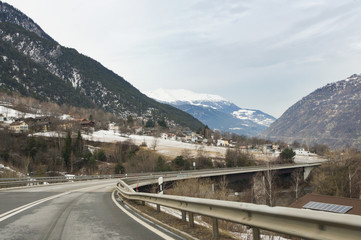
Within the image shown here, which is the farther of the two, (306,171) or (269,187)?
(306,171)

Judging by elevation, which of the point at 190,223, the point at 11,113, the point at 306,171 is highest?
the point at 11,113

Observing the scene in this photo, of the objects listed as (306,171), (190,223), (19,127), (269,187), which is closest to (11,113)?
(19,127)

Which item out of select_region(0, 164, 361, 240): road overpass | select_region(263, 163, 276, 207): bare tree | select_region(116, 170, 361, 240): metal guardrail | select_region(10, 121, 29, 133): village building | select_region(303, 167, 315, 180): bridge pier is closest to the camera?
select_region(116, 170, 361, 240): metal guardrail

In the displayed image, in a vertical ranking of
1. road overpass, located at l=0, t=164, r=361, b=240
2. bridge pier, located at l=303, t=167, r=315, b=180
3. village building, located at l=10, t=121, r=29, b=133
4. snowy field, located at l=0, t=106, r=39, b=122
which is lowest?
bridge pier, located at l=303, t=167, r=315, b=180

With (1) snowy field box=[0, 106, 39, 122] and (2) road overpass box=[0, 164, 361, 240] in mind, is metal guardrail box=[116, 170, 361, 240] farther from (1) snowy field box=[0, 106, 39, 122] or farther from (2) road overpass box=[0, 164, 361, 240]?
(1) snowy field box=[0, 106, 39, 122]

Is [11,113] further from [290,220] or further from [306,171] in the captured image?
[290,220]

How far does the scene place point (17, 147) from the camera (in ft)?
334

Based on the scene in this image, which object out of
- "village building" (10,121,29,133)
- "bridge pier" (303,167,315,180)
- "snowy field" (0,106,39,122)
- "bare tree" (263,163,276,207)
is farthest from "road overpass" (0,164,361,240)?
"snowy field" (0,106,39,122)

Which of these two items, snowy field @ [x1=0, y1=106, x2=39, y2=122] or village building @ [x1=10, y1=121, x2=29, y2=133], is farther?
snowy field @ [x1=0, y1=106, x2=39, y2=122]

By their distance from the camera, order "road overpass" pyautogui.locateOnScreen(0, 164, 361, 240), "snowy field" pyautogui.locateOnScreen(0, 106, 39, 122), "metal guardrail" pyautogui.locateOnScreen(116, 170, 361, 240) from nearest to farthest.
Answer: "metal guardrail" pyautogui.locateOnScreen(116, 170, 361, 240), "road overpass" pyautogui.locateOnScreen(0, 164, 361, 240), "snowy field" pyautogui.locateOnScreen(0, 106, 39, 122)

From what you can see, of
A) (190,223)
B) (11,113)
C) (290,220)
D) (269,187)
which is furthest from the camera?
(11,113)

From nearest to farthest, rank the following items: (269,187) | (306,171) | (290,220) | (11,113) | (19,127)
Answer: (290,220) < (269,187) < (306,171) < (19,127) < (11,113)

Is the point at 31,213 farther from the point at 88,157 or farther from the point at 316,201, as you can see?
the point at 88,157

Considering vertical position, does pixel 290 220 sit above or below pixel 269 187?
above
